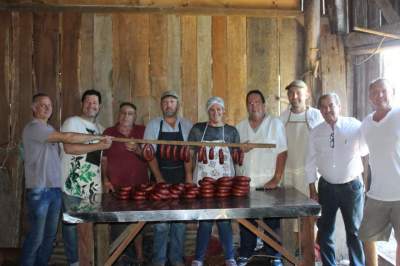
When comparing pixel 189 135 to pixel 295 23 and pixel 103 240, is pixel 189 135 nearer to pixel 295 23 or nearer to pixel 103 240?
pixel 103 240

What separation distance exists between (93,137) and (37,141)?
808mm

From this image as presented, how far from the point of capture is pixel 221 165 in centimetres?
586

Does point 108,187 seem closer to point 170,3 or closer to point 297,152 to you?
point 297,152

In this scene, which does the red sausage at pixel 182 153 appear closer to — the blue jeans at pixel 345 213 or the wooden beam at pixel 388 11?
the blue jeans at pixel 345 213

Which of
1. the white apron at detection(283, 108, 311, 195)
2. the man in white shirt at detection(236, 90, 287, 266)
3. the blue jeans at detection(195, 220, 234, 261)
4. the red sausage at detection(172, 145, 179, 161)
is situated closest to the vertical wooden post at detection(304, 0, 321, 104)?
the white apron at detection(283, 108, 311, 195)

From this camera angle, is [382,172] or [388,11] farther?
[388,11]

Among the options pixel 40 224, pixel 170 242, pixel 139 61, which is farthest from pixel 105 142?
pixel 139 61

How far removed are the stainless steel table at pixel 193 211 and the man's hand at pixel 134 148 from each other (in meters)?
1.16

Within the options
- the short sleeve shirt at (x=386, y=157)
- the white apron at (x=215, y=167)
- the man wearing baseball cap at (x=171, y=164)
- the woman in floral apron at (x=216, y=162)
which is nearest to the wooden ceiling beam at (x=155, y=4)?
the man wearing baseball cap at (x=171, y=164)

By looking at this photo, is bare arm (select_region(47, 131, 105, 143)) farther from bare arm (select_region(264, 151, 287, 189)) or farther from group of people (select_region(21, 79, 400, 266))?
bare arm (select_region(264, 151, 287, 189))

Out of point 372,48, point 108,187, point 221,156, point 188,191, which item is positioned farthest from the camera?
point 372,48

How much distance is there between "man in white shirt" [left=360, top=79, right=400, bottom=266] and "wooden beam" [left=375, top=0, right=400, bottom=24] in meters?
1.48

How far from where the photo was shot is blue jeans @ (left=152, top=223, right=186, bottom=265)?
223 inches

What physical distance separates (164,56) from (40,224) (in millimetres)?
3077
